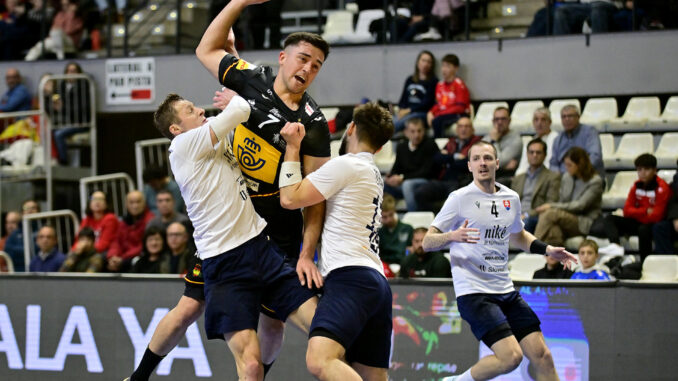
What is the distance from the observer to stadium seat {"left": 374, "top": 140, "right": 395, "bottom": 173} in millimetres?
11922

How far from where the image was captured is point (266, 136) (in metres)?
5.51

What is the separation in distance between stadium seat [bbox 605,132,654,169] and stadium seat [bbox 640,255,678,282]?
7.54 feet

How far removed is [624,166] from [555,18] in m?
2.19

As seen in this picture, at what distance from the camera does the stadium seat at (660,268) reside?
8.67 m

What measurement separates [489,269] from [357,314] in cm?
173

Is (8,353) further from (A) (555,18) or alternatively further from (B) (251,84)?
(A) (555,18)

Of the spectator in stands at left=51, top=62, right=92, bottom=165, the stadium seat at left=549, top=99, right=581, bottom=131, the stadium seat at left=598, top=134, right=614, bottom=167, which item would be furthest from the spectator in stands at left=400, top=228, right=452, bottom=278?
Answer: the spectator in stands at left=51, top=62, right=92, bottom=165

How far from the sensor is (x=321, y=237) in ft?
18.0

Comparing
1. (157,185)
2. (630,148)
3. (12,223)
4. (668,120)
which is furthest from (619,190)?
(12,223)

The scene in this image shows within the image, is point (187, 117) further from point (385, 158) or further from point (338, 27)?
point (338, 27)

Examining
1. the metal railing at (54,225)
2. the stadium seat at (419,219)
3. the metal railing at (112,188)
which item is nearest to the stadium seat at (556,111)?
the stadium seat at (419,219)

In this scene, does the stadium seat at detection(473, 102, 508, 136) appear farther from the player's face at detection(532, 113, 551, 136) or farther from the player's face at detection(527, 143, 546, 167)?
the player's face at detection(527, 143, 546, 167)

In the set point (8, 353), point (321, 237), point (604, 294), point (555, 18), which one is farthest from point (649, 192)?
point (8, 353)

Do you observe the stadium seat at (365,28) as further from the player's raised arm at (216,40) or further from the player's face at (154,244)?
the player's raised arm at (216,40)
